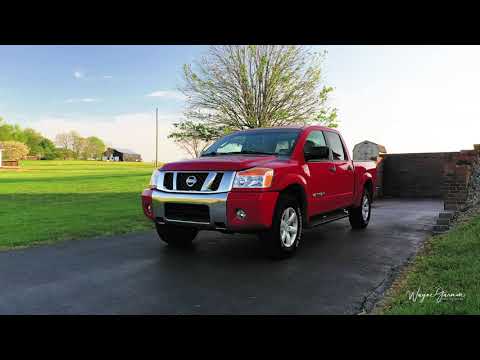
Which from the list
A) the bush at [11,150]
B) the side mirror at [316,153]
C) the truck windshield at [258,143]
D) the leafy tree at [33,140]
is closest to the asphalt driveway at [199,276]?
the side mirror at [316,153]

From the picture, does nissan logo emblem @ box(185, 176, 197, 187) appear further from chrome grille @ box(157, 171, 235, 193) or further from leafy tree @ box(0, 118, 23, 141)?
leafy tree @ box(0, 118, 23, 141)

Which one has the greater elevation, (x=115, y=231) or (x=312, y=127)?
(x=312, y=127)

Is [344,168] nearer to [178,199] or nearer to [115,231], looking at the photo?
[178,199]

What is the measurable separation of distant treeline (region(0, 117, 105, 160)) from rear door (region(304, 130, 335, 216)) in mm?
70769

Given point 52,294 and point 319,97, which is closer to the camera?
point 52,294

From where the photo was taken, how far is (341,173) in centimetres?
689

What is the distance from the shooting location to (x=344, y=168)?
279 inches

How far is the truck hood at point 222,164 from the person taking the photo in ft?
16.0

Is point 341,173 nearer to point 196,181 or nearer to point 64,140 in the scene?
point 196,181

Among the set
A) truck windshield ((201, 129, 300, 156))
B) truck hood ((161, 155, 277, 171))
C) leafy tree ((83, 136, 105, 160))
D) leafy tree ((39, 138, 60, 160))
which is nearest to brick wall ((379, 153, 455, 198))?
truck windshield ((201, 129, 300, 156))

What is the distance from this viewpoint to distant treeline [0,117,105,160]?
90.2 m

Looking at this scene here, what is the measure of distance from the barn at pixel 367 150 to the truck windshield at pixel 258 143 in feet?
43.4
